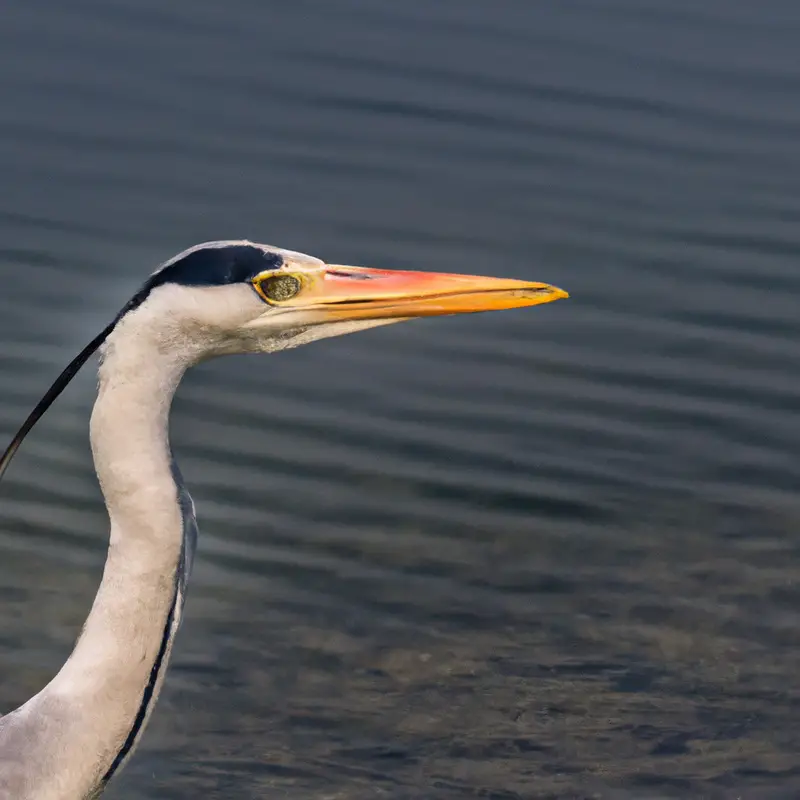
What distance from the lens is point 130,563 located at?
13.8 ft

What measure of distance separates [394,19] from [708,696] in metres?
6.57

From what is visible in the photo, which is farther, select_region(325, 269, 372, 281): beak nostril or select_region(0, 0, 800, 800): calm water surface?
select_region(0, 0, 800, 800): calm water surface

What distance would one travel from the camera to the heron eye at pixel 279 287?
441 centimetres

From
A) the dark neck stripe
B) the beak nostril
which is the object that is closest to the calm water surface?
the dark neck stripe

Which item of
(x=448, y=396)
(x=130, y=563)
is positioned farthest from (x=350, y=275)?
(x=448, y=396)

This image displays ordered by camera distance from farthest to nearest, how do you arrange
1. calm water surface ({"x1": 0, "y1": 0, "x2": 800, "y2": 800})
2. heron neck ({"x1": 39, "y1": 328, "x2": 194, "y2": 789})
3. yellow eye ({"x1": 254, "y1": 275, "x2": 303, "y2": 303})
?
calm water surface ({"x1": 0, "y1": 0, "x2": 800, "y2": 800}) < yellow eye ({"x1": 254, "y1": 275, "x2": 303, "y2": 303}) < heron neck ({"x1": 39, "y1": 328, "x2": 194, "y2": 789})

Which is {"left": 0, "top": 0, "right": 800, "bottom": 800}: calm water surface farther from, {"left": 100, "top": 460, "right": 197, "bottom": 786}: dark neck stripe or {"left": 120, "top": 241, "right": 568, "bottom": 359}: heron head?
{"left": 120, "top": 241, "right": 568, "bottom": 359}: heron head

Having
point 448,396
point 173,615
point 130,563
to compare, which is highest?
point 448,396

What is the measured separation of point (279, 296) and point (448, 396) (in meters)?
3.66

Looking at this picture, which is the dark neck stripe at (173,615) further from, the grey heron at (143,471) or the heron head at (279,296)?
the heron head at (279,296)

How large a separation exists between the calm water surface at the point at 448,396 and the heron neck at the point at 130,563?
1.59 m

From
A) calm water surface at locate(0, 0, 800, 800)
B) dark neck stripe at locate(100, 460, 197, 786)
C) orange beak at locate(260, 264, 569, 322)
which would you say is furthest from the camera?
calm water surface at locate(0, 0, 800, 800)

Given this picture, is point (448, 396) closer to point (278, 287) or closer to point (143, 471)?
point (278, 287)

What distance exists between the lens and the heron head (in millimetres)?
4137
